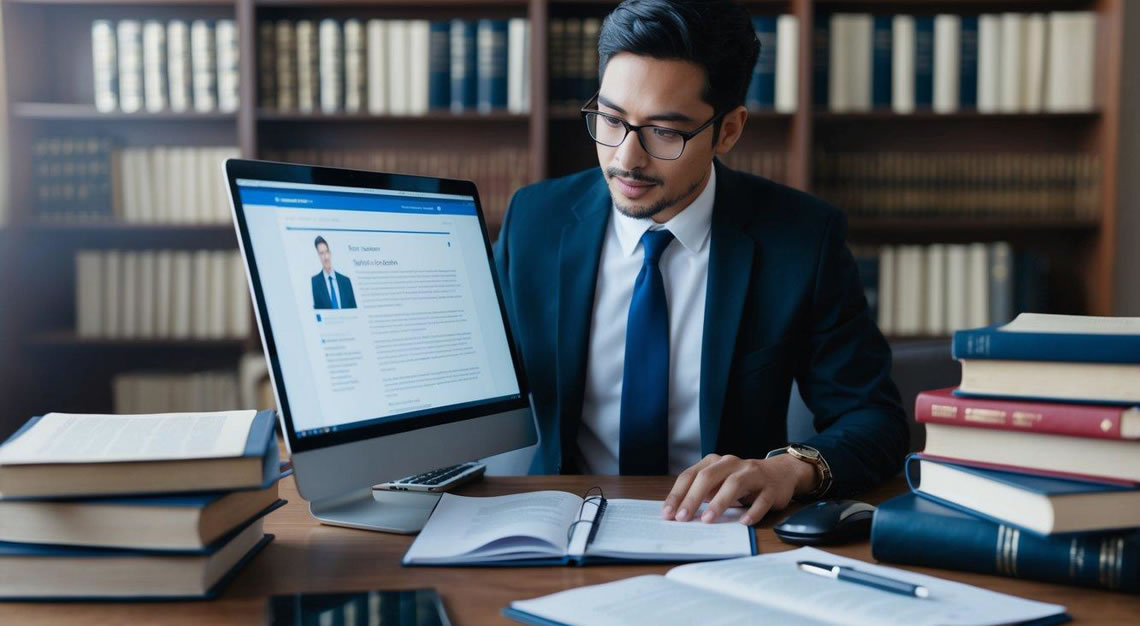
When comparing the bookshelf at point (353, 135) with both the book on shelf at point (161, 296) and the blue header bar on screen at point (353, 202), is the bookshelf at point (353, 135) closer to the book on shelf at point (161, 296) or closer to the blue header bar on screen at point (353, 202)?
the book on shelf at point (161, 296)

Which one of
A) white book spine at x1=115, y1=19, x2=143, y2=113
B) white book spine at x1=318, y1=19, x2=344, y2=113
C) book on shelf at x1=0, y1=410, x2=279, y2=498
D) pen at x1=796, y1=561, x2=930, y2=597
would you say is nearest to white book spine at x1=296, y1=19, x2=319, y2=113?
white book spine at x1=318, y1=19, x2=344, y2=113

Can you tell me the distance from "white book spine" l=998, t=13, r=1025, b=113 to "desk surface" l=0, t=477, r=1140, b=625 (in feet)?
7.96

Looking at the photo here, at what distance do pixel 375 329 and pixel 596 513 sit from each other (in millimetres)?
315

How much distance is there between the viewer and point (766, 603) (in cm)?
76

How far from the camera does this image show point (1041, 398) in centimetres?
87

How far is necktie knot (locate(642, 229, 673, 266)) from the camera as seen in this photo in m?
1.54

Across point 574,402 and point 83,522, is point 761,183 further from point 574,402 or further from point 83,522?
point 83,522

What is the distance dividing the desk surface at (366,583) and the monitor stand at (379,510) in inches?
0.4

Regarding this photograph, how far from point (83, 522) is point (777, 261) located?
3.60 ft

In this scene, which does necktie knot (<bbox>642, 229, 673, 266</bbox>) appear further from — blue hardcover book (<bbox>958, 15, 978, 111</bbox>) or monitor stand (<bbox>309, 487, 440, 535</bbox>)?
blue hardcover book (<bbox>958, 15, 978, 111</bbox>)

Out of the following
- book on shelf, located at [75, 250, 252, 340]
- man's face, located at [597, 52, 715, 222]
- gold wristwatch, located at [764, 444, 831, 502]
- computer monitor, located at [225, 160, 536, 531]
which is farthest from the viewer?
book on shelf, located at [75, 250, 252, 340]

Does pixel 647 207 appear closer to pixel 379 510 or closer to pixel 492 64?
pixel 379 510

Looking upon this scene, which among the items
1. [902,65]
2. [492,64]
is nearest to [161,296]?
[492,64]

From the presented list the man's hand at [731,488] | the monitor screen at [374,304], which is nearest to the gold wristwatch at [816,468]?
the man's hand at [731,488]
